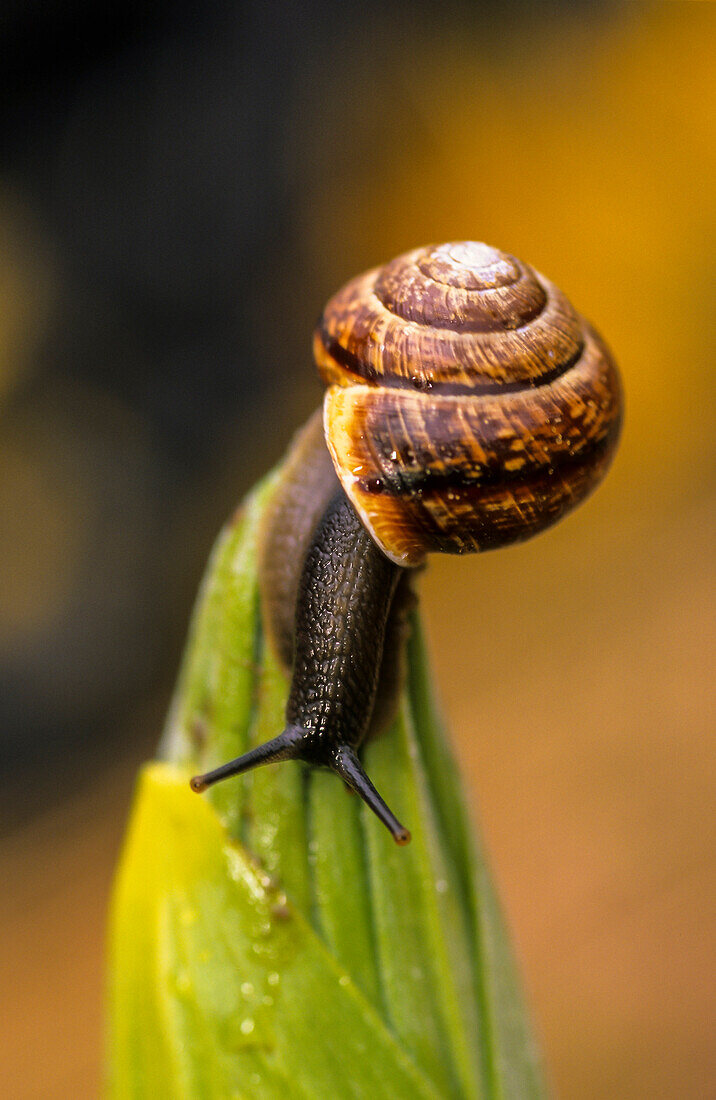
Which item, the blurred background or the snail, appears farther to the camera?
the blurred background

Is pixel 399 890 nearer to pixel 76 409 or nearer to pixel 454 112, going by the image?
pixel 76 409

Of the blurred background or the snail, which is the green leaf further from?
the blurred background

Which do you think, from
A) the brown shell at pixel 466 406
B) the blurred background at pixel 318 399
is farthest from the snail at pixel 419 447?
the blurred background at pixel 318 399

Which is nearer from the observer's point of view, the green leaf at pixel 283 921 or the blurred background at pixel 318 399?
the green leaf at pixel 283 921

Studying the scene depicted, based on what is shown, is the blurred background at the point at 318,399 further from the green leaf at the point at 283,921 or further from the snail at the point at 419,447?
the snail at the point at 419,447

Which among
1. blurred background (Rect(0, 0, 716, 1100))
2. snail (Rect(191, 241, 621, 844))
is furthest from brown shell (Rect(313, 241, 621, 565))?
blurred background (Rect(0, 0, 716, 1100))
